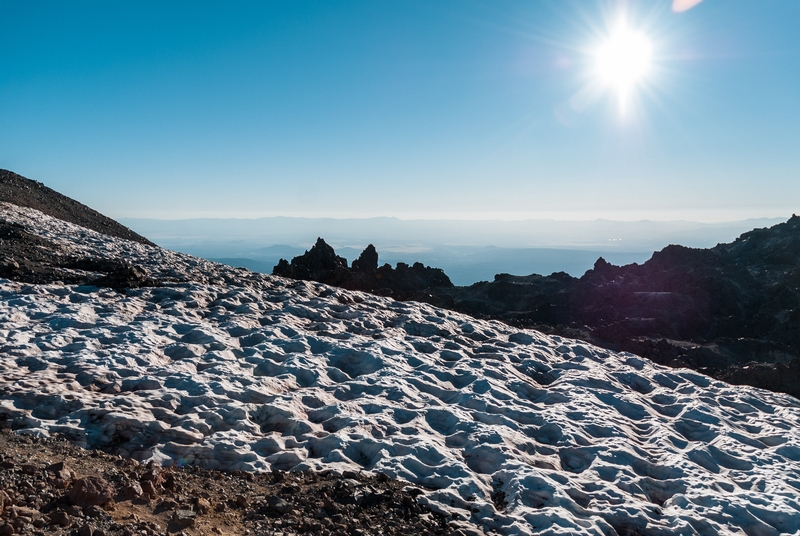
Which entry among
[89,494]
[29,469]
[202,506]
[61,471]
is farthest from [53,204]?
[202,506]

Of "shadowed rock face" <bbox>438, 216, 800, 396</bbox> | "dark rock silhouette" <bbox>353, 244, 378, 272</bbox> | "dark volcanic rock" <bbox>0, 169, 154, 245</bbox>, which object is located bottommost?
"shadowed rock face" <bbox>438, 216, 800, 396</bbox>

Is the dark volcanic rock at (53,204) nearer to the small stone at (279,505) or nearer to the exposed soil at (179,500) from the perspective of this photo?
the exposed soil at (179,500)

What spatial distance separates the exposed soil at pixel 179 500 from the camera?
4.87 meters

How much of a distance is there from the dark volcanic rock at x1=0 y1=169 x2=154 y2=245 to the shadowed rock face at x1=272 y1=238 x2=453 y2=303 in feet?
49.0

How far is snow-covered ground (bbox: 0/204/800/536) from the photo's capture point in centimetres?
737

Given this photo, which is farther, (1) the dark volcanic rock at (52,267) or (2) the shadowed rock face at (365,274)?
(2) the shadowed rock face at (365,274)

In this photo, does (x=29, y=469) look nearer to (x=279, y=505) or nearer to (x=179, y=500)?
(x=179, y=500)

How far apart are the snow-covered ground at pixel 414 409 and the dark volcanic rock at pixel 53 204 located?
2697 cm

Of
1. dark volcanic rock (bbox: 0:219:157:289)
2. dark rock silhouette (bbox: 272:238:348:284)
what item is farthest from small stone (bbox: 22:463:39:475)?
dark rock silhouette (bbox: 272:238:348:284)

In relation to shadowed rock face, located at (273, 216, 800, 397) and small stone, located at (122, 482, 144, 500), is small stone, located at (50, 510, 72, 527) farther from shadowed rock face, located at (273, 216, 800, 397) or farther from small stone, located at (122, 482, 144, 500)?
shadowed rock face, located at (273, 216, 800, 397)

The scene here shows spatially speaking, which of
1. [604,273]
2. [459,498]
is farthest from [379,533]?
[604,273]

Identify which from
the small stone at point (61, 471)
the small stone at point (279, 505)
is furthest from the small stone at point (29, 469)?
the small stone at point (279, 505)

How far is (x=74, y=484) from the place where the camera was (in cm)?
548

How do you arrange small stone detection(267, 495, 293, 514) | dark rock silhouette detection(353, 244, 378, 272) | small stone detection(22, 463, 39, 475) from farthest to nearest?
1. dark rock silhouette detection(353, 244, 378, 272)
2. small stone detection(267, 495, 293, 514)
3. small stone detection(22, 463, 39, 475)
